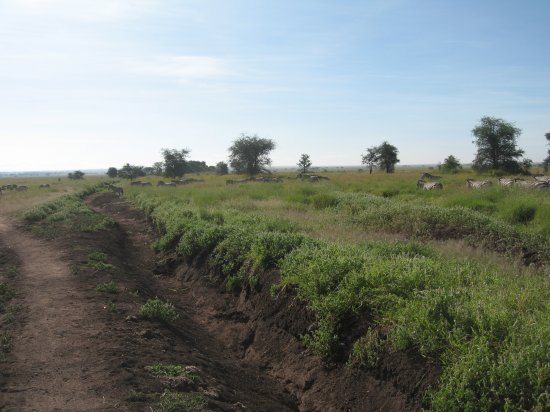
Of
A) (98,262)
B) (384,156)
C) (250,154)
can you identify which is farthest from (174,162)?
(98,262)

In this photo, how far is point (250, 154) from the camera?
218 ft

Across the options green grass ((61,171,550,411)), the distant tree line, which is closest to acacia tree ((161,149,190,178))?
the distant tree line

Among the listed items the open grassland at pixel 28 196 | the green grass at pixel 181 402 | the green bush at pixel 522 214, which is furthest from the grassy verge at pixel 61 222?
the green bush at pixel 522 214

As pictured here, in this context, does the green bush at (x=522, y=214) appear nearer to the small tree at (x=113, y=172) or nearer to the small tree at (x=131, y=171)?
the small tree at (x=131, y=171)

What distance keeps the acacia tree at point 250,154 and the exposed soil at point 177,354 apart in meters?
56.2

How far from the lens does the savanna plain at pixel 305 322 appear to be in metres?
4.19

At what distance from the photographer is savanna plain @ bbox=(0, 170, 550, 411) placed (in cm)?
419

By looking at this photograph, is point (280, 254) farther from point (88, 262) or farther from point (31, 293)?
point (88, 262)

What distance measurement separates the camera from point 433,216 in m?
12.4

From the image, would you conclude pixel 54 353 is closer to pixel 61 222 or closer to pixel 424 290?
pixel 424 290

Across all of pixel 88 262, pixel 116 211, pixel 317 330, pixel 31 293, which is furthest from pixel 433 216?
pixel 116 211

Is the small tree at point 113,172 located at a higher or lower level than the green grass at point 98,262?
higher

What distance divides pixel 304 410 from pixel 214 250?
5.76 m

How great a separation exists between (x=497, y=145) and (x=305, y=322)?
4060 centimetres
